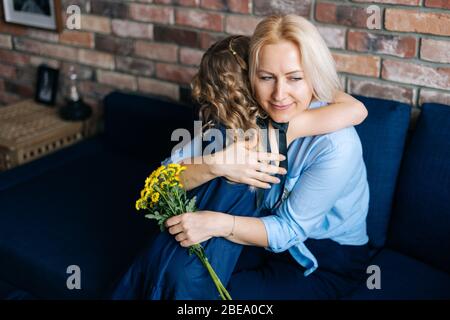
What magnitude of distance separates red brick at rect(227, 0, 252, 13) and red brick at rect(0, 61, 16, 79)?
4.85 ft

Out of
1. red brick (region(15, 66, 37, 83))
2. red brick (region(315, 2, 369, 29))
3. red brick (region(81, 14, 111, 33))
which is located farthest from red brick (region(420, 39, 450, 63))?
red brick (region(15, 66, 37, 83))

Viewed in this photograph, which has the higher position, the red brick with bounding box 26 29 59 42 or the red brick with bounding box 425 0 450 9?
the red brick with bounding box 425 0 450 9

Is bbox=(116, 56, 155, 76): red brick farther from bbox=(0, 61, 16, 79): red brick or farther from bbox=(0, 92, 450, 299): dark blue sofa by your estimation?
bbox=(0, 61, 16, 79): red brick

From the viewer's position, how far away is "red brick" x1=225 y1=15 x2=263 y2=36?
7.03 ft

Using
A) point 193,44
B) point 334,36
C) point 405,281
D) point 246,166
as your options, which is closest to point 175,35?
point 193,44

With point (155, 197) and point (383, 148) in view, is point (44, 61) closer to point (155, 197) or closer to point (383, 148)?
point (155, 197)

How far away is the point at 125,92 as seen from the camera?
104 inches

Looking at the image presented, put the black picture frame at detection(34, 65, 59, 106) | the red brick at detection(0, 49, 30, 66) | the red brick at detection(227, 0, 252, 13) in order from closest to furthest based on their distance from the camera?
the red brick at detection(227, 0, 252, 13)
the black picture frame at detection(34, 65, 59, 106)
the red brick at detection(0, 49, 30, 66)

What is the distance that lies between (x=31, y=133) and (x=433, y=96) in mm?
1730

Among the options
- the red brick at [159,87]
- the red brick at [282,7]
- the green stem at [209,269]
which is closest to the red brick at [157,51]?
the red brick at [159,87]

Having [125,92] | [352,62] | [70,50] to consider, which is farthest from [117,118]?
[352,62]

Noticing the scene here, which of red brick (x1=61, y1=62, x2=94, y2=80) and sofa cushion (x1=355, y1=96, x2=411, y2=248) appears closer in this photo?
sofa cushion (x1=355, y1=96, x2=411, y2=248)

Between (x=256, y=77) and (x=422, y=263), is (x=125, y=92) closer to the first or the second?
(x=256, y=77)

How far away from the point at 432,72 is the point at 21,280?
1544 mm
